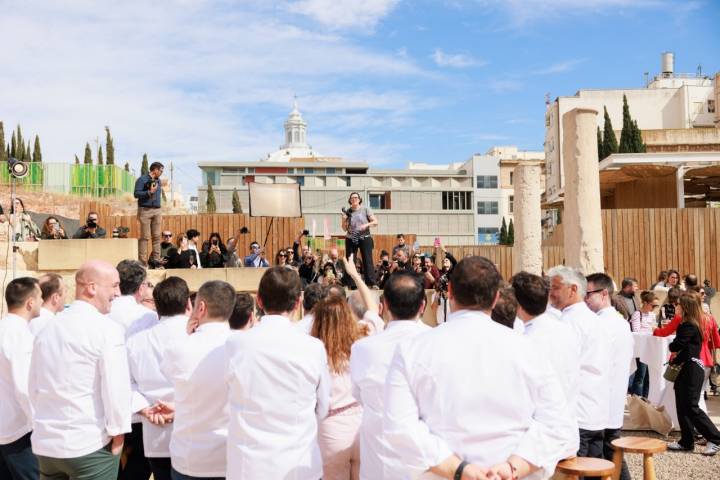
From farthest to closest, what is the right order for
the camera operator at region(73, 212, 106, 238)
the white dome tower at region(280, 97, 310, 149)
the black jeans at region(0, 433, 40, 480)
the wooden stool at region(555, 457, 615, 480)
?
the white dome tower at region(280, 97, 310, 149) → the camera operator at region(73, 212, 106, 238) → the black jeans at region(0, 433, 40, 480) → the wooden stool at region(555, 457, 615, 480)

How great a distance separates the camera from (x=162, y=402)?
4.16 metres

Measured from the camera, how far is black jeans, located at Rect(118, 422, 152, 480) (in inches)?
179

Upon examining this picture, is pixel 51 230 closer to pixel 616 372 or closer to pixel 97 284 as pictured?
pixel 97 284

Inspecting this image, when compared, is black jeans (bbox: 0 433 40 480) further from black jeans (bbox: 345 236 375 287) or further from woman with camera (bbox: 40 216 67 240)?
woman with camera (bbox: 40 216 67 240)

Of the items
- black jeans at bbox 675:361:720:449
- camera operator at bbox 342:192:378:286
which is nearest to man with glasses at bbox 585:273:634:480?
black jeans at bbox 675:361:720:449

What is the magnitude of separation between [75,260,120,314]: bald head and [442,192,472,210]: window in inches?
2592

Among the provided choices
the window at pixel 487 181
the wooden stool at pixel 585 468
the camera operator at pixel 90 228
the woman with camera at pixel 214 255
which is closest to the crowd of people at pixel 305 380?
the wooden stool at pixel 585 468

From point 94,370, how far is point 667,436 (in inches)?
297

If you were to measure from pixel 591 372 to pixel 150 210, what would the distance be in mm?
10110

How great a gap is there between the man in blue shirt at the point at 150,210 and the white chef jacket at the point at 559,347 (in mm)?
9143

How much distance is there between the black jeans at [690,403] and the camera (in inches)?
293

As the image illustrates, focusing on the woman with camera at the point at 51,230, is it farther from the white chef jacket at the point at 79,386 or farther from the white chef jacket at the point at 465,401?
the white chef jacket at the point at 465,401

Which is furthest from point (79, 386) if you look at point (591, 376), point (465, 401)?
point (591, 376)

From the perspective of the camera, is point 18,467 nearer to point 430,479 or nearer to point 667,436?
point 430,479
